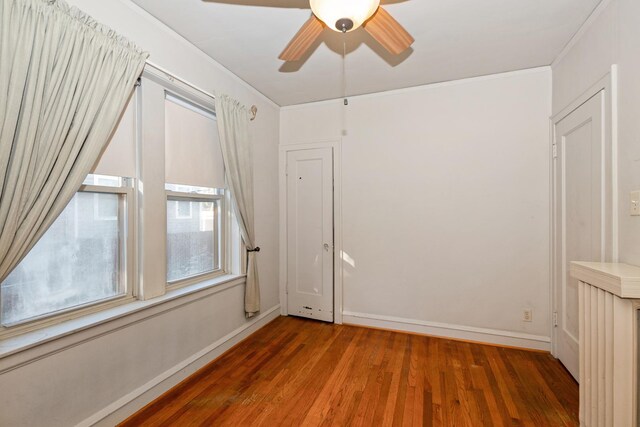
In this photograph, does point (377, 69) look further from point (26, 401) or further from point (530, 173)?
point (26, 401)

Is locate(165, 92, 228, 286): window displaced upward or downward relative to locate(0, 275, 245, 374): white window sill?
upward

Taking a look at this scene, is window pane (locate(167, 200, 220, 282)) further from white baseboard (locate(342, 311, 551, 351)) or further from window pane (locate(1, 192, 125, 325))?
white baseboard (locate(342, 311, 551, 351))

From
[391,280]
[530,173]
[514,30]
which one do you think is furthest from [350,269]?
[514,30]

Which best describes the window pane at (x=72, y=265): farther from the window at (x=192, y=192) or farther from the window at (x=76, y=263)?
the window at (x=192, y=192)

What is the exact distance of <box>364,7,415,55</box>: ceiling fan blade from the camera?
143 centimetres

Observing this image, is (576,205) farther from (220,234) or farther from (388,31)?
(220,234)

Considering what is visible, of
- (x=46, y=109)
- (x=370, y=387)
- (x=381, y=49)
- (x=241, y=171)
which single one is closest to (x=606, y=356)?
(x=370, y=387)

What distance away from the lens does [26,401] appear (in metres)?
1.37

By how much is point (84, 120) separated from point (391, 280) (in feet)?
9.61

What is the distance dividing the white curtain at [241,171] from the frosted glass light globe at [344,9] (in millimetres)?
1558

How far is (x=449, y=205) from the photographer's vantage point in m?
2.97

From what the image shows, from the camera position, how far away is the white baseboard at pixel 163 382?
1707mm

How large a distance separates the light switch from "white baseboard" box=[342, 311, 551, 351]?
1.61 meters

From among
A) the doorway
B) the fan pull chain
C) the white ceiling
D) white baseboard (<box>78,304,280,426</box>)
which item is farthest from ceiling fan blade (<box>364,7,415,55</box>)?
white baseboard (<box>78,304,280,426</box>)
